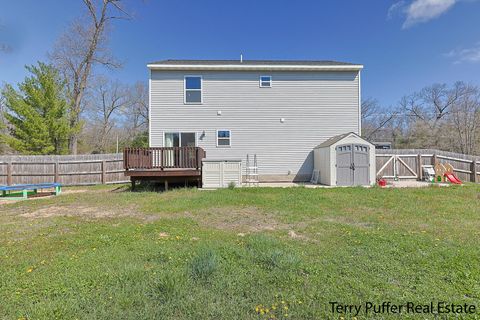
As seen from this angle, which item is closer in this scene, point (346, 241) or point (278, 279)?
point (278, 279)

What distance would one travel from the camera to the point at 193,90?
12102 mm

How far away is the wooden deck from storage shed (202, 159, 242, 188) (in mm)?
314

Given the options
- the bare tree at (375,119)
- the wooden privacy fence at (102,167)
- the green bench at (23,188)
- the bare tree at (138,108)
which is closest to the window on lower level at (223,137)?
the wooden privacy fence at (102,167)

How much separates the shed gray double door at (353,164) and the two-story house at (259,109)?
80.0 inches

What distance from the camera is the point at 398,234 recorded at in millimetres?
4363

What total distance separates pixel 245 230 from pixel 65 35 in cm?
2085

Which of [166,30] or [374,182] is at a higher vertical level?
[166,30]

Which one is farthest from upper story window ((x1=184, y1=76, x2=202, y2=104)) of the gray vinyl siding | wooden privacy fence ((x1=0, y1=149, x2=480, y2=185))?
wooden privacy fence ((x1=0, y1=149, x2=480, y2=185))

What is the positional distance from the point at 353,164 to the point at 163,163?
27.3 ft

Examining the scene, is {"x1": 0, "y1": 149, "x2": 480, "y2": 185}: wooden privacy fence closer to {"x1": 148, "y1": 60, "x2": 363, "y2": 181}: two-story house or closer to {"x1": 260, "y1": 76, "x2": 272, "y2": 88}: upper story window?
{"x1": 148, "y1": 60, "x2": 363, "y2": 181}: two-story house

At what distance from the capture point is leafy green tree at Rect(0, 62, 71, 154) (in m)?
13.8

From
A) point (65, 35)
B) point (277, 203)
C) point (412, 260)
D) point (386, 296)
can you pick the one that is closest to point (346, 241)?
point (412, 260)

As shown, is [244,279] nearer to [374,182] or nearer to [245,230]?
[245,230]

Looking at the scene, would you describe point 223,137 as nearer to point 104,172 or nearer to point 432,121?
point 104,172
